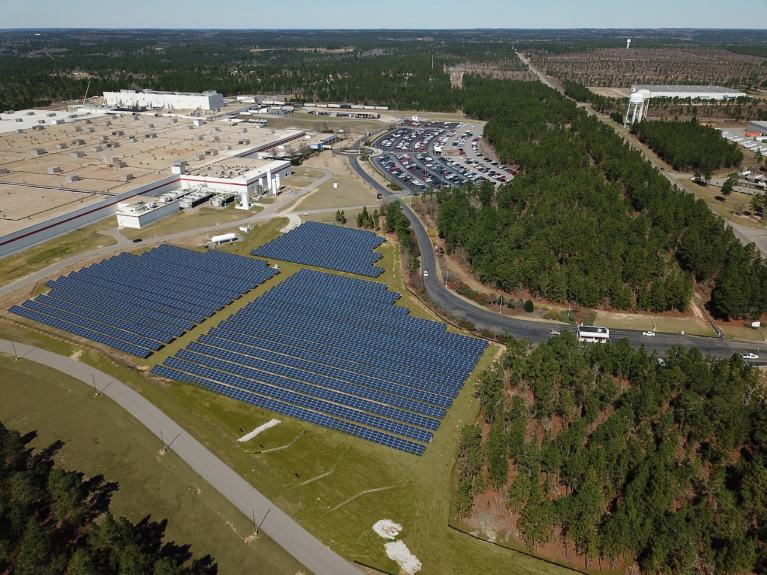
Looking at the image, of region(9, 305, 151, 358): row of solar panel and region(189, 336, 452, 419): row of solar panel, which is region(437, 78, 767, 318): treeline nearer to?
region(189, 336, 452, 419): row of solar panel

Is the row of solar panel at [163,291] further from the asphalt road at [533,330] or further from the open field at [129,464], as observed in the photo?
the asphalt road at [533,330]

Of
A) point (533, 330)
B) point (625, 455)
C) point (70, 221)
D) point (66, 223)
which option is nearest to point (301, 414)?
point (625, 455)

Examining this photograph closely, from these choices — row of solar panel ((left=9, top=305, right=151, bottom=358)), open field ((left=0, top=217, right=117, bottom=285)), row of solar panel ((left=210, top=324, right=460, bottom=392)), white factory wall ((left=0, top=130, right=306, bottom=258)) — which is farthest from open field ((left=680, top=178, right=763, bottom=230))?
open field ((left=0, top=217, right=117, bottom=285))

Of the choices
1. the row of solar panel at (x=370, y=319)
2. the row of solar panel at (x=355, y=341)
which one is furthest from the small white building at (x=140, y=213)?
the row of solar panel at (x=355, y=341)

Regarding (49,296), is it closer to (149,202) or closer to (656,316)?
(149,202)

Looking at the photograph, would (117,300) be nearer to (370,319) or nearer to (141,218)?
(141,218)
